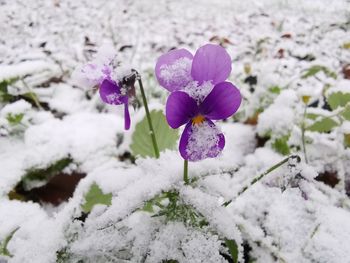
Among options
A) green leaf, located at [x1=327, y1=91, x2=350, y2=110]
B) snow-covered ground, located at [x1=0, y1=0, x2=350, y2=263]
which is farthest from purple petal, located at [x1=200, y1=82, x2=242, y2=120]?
green leaf, located at [x1=327, y1=91, x2=350, y2=110]

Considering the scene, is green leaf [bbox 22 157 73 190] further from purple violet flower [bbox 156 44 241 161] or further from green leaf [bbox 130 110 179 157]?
purple violet flower [bbox 156 44 241 161]

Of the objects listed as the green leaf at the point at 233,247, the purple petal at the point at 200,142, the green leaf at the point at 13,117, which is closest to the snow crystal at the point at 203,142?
the purple petal at the point at 200,142

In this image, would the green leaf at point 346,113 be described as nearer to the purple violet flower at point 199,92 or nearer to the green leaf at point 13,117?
the purple violet flower at point 199,92

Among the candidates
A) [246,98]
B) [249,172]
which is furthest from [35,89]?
[249,172]

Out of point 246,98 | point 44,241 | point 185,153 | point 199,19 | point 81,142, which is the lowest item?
point 199,19

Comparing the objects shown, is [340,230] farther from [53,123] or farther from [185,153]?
[53,123]

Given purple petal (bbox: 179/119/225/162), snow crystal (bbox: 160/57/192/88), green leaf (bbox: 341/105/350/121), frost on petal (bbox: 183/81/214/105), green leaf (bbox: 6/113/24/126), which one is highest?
snow crystal (bbox: 160/57/192/88)

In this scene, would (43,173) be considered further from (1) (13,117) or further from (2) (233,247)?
(2) (233,247)
